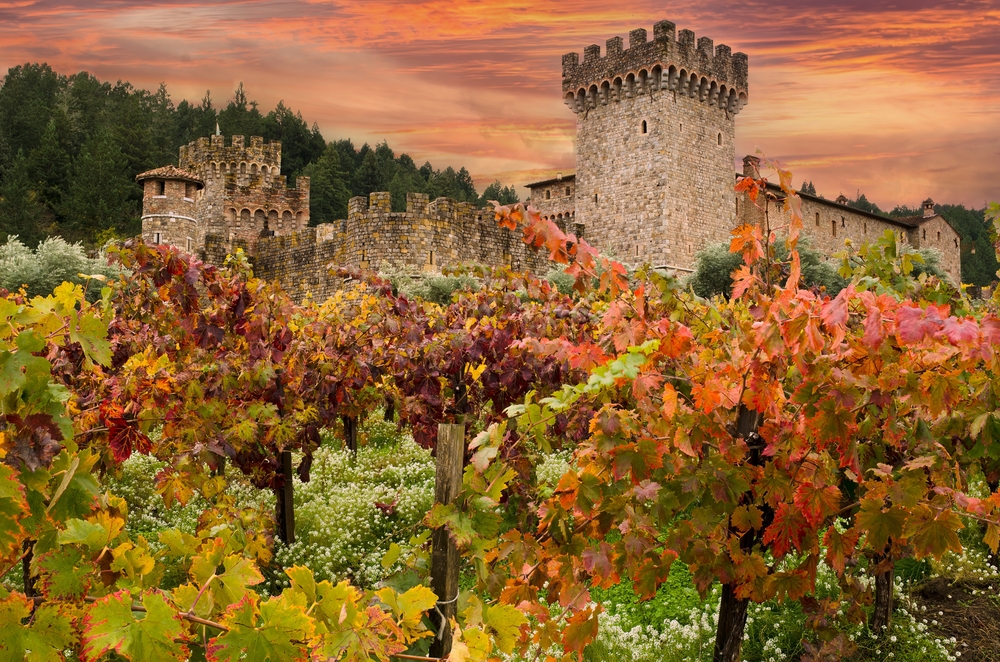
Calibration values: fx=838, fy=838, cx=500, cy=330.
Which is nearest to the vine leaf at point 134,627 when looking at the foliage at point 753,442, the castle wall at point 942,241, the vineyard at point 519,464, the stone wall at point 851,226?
the vineyard at point 519,464

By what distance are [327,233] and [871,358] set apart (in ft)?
76.3

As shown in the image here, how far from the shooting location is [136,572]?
7.02 ft

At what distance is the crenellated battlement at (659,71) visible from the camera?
30.0 metres

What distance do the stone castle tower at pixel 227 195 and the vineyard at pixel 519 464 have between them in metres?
27.7

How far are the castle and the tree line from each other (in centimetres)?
622

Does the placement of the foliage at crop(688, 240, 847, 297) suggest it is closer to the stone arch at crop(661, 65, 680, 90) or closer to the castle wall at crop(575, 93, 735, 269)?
the castle wall at crop(575, 93, 735, 269)

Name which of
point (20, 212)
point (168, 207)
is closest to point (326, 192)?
point (20, 212)

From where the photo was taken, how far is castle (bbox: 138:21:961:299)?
86.3 feet

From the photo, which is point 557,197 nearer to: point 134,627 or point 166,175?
point 166,175

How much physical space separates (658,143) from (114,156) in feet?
103

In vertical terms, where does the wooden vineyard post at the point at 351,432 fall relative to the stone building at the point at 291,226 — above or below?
below

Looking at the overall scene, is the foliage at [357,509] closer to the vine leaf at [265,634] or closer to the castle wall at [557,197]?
the vine leaf at [265,634]

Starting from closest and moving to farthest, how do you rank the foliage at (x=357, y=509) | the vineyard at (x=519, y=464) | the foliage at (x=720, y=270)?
the vineyard at (x=519, y=464), the foliage at (x=357, y=509), the foliage at (x=720, y=270)

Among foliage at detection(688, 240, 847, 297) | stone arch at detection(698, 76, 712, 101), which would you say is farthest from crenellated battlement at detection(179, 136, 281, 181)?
foliage at detection(688, 240, 847, 297)
